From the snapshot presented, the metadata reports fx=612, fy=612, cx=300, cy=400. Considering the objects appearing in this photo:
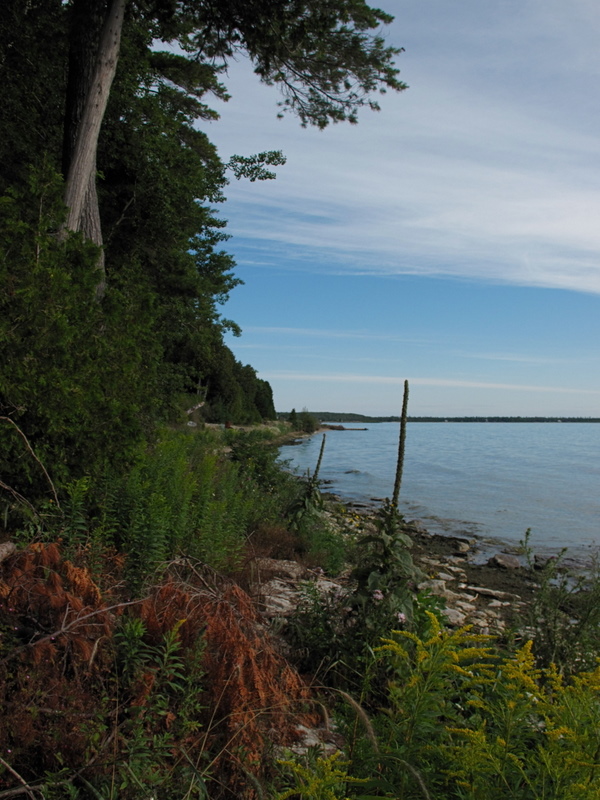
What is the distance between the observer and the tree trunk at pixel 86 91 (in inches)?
353

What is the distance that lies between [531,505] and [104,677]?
1840cm

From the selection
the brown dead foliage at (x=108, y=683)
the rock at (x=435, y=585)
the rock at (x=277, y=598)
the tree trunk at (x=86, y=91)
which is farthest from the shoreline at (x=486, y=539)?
the brown dead foliage at (x=108, y=683)

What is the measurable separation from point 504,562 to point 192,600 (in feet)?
30.0

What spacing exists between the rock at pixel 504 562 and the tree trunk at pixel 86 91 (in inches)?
330

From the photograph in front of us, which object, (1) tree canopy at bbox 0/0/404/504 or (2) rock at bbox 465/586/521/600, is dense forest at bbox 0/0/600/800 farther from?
(2) rock at bbox 465/586/521/600

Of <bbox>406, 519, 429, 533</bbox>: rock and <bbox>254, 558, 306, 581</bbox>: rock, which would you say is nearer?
<bbox>254, 558, 306, 581</bbox>: rock

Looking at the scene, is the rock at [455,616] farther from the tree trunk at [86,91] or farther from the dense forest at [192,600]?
the tree trunk at [86,91]

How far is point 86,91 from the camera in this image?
909cm

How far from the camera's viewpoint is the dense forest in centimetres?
229

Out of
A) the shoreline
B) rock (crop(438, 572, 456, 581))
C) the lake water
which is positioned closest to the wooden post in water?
rock (crop(438, 572, 456, 581))

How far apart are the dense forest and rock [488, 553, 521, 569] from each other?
2.90 feet

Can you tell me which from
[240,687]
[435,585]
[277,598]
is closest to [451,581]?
[435,585]

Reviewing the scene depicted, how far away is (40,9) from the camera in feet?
38.2

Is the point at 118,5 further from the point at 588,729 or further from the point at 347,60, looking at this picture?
the point at 588,729
